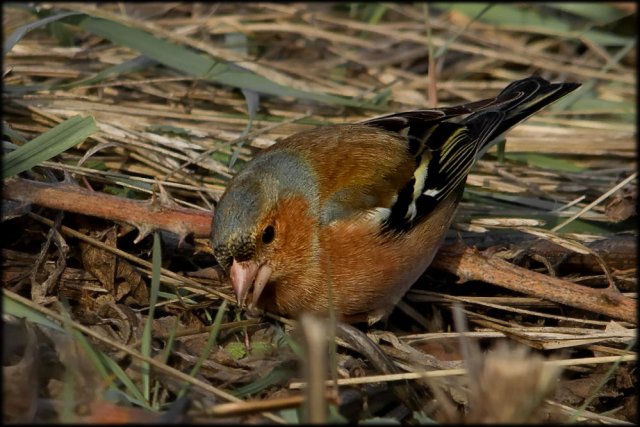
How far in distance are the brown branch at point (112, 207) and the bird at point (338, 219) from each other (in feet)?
0.87

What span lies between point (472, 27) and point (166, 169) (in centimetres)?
321

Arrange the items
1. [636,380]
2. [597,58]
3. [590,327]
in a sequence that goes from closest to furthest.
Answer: [636,380] < [590,327] < [597,58]

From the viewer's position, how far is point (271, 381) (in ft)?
10.4

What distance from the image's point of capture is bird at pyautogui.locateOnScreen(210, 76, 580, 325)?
3660mm

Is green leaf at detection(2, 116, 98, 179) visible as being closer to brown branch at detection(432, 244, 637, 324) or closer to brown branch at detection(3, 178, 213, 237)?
brown branch at detection(3, 178, 213, 237)

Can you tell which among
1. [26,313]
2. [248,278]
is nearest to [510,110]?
[248,278]

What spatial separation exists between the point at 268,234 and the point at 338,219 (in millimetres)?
313

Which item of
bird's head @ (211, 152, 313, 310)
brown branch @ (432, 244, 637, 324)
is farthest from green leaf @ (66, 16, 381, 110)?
brown branch @ (432, 244, 637, 324)

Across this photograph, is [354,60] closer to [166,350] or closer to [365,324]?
[365,324]

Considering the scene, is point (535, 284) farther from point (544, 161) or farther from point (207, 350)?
point (207, 350)

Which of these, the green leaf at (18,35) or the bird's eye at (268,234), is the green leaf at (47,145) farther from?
the bird's eye at (268,234)

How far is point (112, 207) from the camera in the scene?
152 inches

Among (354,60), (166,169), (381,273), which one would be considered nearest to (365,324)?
(381,273)

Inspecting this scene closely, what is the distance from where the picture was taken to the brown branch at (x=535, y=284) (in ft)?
12.9
